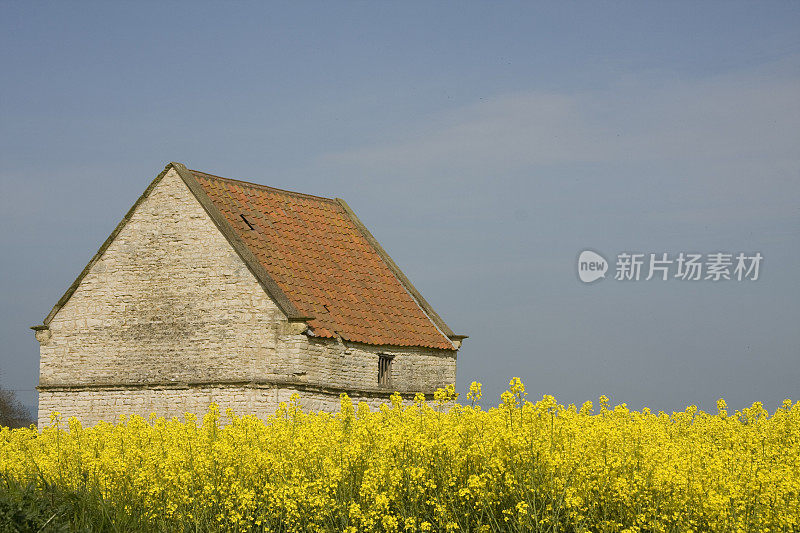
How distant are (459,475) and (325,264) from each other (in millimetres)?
18284

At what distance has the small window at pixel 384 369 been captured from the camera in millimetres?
28014

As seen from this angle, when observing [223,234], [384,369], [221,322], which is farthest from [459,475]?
[384,369]

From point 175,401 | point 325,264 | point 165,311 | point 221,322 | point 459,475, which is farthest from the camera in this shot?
point 325,264

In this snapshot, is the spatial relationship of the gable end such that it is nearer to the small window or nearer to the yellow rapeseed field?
the small window

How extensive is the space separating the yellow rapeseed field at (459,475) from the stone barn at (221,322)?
10.4 m

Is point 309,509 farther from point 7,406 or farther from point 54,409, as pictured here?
point 7,406

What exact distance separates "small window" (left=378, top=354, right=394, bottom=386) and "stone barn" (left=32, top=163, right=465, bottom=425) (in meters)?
0.04

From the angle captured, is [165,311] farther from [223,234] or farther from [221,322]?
[223,234]

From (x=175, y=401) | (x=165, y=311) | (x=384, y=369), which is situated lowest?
(x=175, y=401)

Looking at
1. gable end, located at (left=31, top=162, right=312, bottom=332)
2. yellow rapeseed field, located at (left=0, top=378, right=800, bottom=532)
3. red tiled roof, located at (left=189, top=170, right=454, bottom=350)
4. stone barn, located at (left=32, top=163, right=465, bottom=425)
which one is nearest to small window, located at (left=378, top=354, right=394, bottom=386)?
stone barn, located at (left=32, top=163, right=465, bottom=425)

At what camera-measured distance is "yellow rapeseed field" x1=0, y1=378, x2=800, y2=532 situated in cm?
1069

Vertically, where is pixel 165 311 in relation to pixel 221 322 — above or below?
above

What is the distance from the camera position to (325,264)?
2947cm

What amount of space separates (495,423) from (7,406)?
167ft
